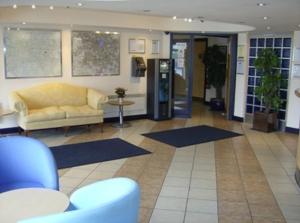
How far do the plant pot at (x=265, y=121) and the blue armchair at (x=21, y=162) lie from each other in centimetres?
578

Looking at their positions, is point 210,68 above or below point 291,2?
below

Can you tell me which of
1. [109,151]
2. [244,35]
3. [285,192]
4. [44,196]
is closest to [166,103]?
[244,35]

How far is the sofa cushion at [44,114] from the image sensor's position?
6.52 m

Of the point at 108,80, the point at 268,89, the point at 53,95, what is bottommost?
the point at 53,95

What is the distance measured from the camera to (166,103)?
8844 mm

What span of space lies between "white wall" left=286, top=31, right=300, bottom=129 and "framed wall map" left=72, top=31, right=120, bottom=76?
393 centimetres

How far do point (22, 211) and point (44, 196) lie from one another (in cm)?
26

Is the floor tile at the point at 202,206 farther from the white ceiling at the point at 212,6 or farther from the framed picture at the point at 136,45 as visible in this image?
the framed picture at the point at 136,45

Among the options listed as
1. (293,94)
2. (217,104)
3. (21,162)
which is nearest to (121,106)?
Answer: (217,104)

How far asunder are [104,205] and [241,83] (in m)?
7.42

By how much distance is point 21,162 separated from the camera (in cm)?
312

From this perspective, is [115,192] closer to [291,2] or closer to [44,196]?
[44,196]

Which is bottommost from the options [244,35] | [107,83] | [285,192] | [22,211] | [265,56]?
[285,192]

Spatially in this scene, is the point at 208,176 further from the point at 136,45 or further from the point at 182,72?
the point at 182,72
